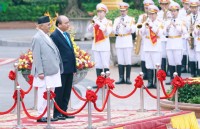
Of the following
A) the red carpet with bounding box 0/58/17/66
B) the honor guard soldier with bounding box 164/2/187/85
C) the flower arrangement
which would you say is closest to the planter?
the flower arrangement

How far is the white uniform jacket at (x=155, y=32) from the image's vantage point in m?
20.3

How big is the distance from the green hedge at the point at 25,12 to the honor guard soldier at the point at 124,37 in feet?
101

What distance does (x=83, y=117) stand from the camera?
1475 cm

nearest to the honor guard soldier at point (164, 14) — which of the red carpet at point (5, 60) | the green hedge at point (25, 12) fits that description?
the red carpet at point (5, 60)

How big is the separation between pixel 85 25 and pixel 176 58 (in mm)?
16052

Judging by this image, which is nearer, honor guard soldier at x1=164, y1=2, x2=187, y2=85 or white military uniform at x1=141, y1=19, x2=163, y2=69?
white military uniform at x1=141, y1=19, x2=163, y2=69

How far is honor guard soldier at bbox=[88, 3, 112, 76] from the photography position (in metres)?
20.1

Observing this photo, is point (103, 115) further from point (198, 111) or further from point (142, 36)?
point (142, 36)

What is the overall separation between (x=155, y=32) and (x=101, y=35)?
1.24 metres

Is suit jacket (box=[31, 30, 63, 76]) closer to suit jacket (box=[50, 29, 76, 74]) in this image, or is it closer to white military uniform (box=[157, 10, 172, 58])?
suit jacket (box=[50, 29, 76, 74])

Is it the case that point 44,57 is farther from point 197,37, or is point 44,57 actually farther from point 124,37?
point 197,37

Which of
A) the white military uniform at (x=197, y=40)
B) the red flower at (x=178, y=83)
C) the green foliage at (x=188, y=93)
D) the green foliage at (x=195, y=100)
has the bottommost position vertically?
the green foliage at (x=195, y=100)

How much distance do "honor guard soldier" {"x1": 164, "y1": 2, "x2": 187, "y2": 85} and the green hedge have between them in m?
30.7

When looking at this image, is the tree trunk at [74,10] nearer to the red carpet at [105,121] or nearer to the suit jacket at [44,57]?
the red carpet at [105,121]
